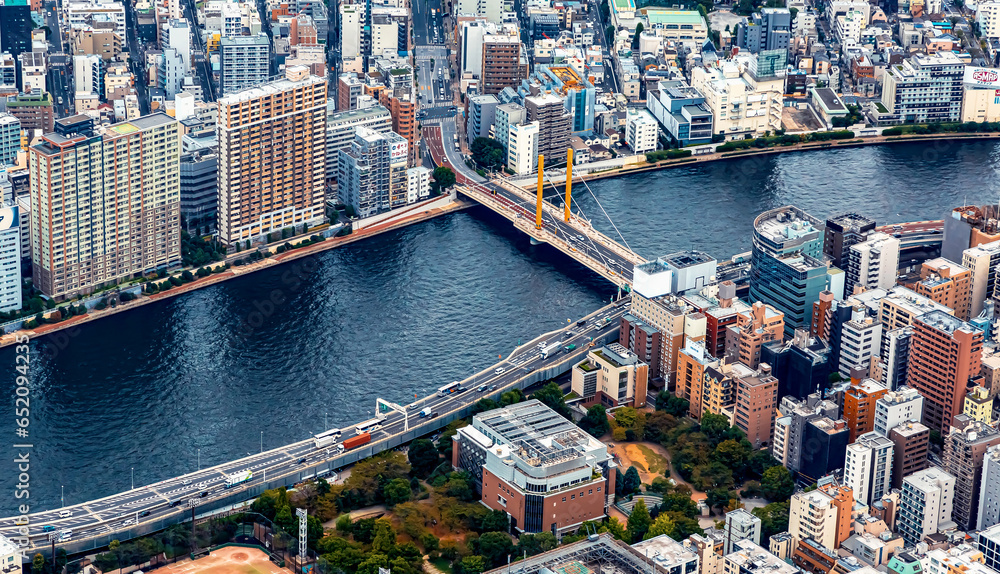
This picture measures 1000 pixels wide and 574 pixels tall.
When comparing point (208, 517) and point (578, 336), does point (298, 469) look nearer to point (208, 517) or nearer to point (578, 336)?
point (208, 517)

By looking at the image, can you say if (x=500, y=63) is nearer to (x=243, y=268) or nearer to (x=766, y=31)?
(x=766, y=31)

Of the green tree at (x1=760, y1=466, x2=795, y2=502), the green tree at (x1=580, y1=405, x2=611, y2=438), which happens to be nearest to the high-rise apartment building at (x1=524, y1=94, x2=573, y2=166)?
the green tree at (x1=580, y1=405, x2=611, y2=438)

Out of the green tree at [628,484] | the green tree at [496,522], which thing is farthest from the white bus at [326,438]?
the green tree at [628,484]

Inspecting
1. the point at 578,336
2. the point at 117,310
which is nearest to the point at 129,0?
the point at 117,310

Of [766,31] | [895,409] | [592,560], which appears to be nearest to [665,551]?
[592,560]

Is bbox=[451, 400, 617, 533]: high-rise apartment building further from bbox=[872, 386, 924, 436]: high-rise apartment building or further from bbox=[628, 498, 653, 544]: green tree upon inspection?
bbox=[872, 386, 924, 436]: high-rise apartment building

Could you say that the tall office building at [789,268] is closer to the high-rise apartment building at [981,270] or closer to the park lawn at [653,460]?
the high-rise apartment building at [981,270]
